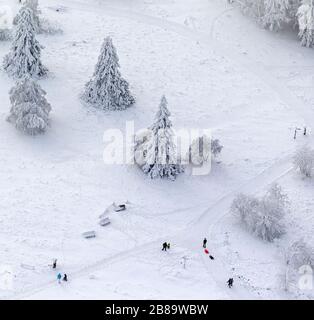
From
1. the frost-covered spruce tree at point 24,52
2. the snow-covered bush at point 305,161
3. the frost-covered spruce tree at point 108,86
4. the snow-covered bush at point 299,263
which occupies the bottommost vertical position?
the snow-covered bush at point 299,263

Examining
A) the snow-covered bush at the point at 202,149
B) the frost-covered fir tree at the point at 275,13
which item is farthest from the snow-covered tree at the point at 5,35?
the frost-covered fir tree at the point at 275,13

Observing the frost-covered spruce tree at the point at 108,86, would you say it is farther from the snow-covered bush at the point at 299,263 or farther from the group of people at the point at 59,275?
the snow-covered bush at the point at 299,263

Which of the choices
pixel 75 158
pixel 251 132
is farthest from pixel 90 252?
pixel 251 132

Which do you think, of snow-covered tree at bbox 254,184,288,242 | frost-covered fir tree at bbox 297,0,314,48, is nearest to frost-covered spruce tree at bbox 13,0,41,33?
frost-covered fir tree at bbox 297,0,314,48

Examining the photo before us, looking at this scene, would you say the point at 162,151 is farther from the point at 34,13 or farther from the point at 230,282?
the point at 34,13

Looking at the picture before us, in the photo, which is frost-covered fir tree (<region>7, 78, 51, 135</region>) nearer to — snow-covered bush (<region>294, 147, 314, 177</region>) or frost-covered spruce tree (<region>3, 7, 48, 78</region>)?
frost-covered spruce tree (<region>3, 7, 48, 78</region>)

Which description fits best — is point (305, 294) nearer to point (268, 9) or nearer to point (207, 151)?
point (207, 151)

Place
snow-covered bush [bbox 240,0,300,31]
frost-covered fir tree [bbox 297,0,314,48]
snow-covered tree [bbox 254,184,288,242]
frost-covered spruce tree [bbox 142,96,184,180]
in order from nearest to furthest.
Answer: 1. snow-covered tree [bbox 254,184,288,242]
2. frost-covered spruce tree [bbox 142,96,184,180]
3. frost-covered fir tree [bbox 297,0,314,48]
4. snow-covered bush [bbox 240,0,300,31]
